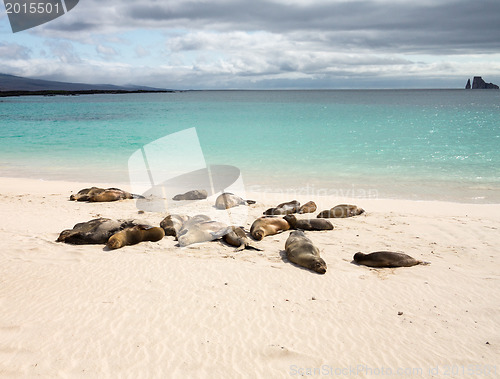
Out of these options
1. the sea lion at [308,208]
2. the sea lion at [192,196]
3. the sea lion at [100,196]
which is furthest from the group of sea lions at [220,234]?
the sea lion at [100,196]

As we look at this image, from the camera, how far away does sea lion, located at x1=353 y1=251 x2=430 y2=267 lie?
643cm

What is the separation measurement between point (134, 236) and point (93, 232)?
757 millimetres

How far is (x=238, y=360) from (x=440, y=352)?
205 centimetres

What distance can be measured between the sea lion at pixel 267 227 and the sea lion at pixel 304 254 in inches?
30.9

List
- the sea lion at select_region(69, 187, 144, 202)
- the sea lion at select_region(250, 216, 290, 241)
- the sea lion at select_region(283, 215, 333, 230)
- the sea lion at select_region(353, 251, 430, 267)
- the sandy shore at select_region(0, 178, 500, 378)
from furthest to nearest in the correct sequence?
1. the sea lion at select_region(69, 187, 144, 202)
2. the sea lion at select_region(283, 215, 333, 230)
3. the sea lion at select_region(250, 216, 290, 241)
4. the sea lion at select_region(353, 251, 430, 267)
5. the sandy shore at select_region(0, 178, 500, 378)

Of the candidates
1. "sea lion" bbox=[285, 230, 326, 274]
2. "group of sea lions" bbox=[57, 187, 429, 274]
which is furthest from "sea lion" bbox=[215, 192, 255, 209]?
"sea lion" bbox=[285, 230, 326, 274]

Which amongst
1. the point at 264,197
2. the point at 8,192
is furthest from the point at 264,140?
the point at 8,192

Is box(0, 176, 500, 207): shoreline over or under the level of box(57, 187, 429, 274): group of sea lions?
under

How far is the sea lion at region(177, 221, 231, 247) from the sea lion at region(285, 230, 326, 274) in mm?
1300

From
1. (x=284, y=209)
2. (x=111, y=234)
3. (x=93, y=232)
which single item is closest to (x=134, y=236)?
(x=111, y=234)

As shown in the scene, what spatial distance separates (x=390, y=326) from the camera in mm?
4617

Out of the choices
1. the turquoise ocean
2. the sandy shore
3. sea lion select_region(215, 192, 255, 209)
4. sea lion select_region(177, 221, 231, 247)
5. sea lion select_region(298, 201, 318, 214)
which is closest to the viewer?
the sandy shore

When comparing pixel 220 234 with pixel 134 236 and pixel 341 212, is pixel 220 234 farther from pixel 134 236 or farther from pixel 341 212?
pixel 341 212

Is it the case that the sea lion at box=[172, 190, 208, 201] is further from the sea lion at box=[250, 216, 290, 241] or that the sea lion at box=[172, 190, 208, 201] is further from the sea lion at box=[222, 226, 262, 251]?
the sea lion at box=[222, 226, 262, 251]
